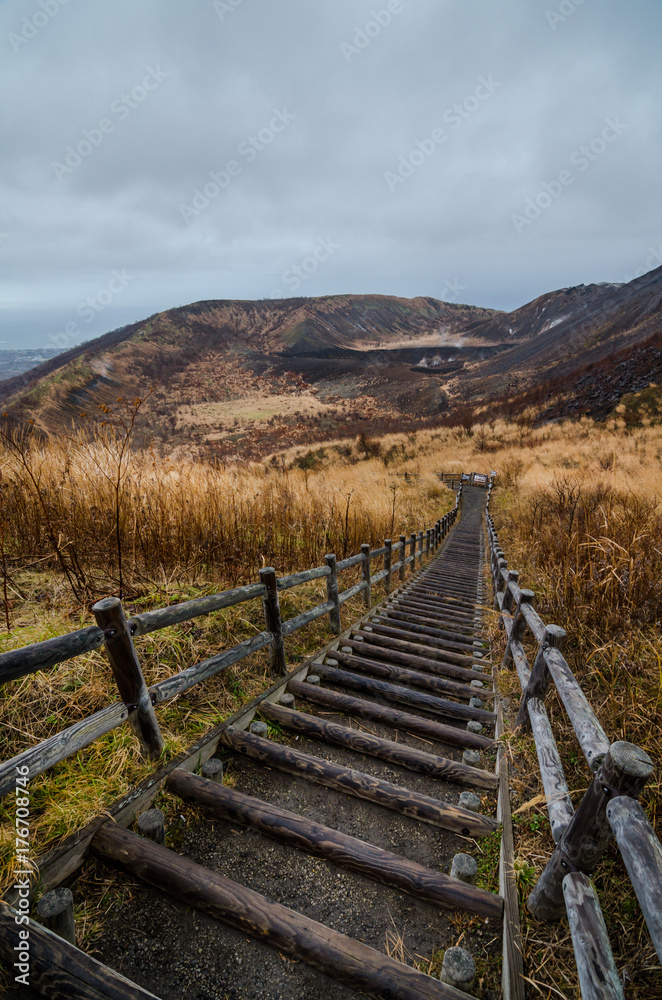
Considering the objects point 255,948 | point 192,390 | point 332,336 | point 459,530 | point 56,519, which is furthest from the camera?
point 332,336

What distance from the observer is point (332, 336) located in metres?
160

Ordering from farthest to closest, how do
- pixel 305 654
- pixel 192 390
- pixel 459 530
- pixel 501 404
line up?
pixel 192 390, pixel 501 404, pixel 459 530, pixel 305 654

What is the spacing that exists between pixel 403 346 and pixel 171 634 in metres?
170

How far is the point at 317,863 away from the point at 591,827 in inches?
53.6

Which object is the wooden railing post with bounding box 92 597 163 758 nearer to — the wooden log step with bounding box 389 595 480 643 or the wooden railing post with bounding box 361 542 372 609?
the wooden railing post with bounding box 361 542 372 609

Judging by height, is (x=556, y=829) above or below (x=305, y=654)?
above

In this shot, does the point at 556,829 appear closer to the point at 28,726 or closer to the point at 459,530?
the point at 28,726

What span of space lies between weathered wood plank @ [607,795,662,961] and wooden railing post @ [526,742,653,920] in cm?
6

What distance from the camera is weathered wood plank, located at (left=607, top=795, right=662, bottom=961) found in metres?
1.04

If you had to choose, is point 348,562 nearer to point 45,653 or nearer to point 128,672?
point 128,672

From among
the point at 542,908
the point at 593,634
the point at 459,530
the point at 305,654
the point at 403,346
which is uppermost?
the point at 403,346

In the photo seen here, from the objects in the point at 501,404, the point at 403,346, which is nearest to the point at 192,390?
the point at 501,404

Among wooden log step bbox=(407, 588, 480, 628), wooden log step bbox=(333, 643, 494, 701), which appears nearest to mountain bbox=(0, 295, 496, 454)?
wooden log step bbox=(407, 588, 480, 628)

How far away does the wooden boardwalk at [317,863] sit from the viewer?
1587 mm
